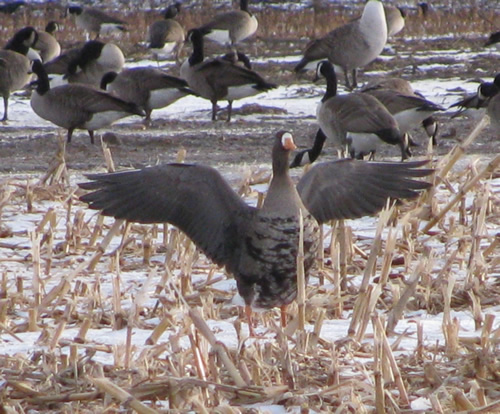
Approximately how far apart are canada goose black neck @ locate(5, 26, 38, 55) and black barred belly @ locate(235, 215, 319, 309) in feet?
49.8

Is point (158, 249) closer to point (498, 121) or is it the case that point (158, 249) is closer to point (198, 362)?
point (198, 362)

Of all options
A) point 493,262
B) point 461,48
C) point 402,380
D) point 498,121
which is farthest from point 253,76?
point 402,380

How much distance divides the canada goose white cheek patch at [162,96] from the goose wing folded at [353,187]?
393 inches

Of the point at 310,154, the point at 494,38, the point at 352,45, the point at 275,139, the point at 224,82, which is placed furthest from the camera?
the point at 494,38

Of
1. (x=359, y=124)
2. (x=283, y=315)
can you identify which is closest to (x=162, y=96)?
Result: (x=359, y=124)

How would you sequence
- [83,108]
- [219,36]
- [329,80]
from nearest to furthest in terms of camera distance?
1. [329,80]
2. [83,108]
3. [219,36]

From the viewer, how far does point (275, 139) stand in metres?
5.47

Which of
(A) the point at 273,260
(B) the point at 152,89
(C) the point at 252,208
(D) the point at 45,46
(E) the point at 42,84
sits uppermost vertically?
(C) the point at 252,208

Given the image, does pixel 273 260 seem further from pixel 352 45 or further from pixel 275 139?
pixel 352 45

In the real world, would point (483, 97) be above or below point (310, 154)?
above

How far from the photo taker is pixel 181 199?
5316mm

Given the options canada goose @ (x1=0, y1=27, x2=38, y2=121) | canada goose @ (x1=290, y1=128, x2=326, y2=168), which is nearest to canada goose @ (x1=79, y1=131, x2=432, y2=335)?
canada goose @ (x1=290, y1=128, x2=326, y2=168)

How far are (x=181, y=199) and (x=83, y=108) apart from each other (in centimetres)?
832

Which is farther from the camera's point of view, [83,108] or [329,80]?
[83,108]
